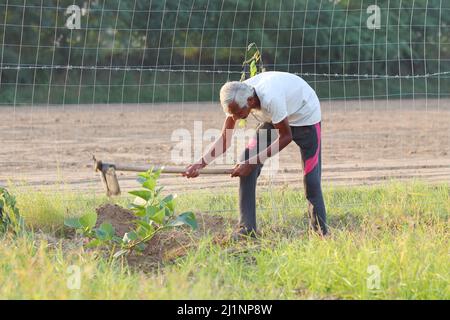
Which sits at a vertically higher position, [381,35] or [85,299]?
[381,35]

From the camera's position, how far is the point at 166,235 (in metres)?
6.32

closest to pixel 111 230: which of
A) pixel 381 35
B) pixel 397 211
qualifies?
pixel 397 211

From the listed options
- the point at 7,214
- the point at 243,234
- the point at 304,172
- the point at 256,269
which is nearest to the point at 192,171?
the point at 243,234

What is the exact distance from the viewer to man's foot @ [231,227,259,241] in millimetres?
6360

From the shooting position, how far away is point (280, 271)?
16.8 feet

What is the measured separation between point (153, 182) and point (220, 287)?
3.73ft

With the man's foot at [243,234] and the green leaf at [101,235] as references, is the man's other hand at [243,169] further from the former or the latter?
the green leaf at [101,235]

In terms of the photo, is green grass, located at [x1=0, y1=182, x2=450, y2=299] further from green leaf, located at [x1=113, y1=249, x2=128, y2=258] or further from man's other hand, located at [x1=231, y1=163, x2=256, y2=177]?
man's other hand, located at [x1=231, y1=163, x2=256, y2=177]

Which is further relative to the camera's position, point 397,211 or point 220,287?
point 397,211

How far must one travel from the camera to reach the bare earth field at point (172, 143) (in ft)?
32.3

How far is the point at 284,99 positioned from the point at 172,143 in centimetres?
701

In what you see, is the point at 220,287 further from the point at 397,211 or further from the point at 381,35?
the point at 381,35

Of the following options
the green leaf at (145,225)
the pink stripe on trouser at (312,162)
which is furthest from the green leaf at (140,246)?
the pink stripe on trouser at (312,162)

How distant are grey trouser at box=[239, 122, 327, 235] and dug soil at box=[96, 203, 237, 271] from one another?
0.22m
